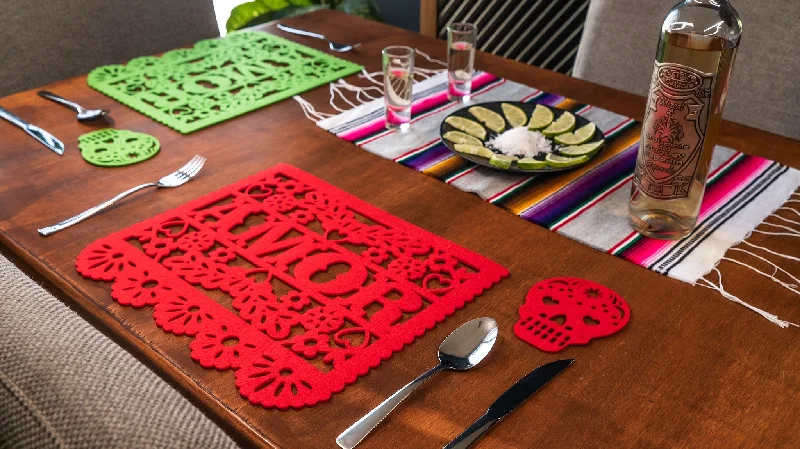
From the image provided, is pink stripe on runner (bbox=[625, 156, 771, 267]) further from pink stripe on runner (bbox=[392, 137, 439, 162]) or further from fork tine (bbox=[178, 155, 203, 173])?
fork tine (bbox=[178, 155, 203, 173])

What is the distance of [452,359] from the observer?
2.32 feet

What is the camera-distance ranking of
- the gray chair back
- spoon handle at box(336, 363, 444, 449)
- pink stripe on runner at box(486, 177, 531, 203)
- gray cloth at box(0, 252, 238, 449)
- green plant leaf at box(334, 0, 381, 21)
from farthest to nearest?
green plant leaf at box(334, 0, 381, 21), the gray chair back, pink stripe on runner at box(486, 177, 531, 203), spoon handle at box(336, 363, 444, 449), gray cloth at box(0, 252, 238, 449)

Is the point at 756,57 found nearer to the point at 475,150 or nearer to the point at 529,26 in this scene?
the point at 475,150

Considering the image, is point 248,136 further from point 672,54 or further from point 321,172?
point 672,54

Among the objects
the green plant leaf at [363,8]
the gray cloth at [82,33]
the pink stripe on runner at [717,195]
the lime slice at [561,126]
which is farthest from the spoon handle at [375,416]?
the green plant leaf at [363,8]

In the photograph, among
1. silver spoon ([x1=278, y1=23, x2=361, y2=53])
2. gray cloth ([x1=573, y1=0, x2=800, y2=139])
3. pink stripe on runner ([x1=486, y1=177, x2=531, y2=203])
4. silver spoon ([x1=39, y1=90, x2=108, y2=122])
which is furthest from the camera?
silver spoon ([x1=278, y1=23, x2=361, y2=53])

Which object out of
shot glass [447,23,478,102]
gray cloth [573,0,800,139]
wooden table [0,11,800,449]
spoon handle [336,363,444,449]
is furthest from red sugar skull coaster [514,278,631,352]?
gray cloth [573,0,800,139]

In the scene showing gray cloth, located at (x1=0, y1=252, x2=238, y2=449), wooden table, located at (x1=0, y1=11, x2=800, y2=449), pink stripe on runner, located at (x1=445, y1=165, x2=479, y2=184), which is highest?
gray cloth, located at (x1=0, y1=252, x2=238, y2=449)

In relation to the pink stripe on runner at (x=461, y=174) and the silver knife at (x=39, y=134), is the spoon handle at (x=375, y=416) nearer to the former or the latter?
the pink stripe on runner at (x=461, y=174)

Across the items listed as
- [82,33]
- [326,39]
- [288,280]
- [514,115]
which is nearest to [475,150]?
[514,115]

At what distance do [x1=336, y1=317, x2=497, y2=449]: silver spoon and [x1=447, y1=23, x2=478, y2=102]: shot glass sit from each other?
63cm

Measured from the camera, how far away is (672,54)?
812 mm

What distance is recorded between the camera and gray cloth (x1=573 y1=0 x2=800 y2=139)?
4.33 ft

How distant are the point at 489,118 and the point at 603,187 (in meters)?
0.24
